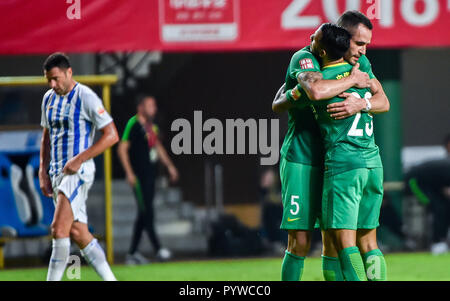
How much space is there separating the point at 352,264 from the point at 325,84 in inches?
44.5

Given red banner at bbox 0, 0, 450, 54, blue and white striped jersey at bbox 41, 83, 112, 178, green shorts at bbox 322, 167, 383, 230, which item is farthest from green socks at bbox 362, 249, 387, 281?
red banner at bbox 0, 0, 450, 54

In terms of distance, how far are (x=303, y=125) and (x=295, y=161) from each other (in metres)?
0.26

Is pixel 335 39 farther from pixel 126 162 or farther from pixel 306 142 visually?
pixel 126 162

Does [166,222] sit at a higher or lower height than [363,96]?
lower

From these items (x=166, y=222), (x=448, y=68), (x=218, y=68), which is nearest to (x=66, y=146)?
(x=166, y=222)

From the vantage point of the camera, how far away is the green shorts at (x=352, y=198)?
5473mm

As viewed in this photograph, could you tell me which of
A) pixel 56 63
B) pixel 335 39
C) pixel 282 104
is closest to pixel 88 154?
pixel 56 63

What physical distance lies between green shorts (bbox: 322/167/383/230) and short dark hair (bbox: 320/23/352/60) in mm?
765

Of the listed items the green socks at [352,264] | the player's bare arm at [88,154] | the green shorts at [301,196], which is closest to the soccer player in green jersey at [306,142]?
the green shorts at [301,196]

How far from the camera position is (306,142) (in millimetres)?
5859

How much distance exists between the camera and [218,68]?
14.0m

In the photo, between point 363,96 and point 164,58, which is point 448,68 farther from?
point 363,96

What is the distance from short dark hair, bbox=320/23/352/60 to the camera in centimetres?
546

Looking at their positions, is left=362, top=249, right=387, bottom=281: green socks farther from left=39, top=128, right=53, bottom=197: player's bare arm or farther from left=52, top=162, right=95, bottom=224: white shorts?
left=39, top=128, right=53, bottom=197: player's bare arm
